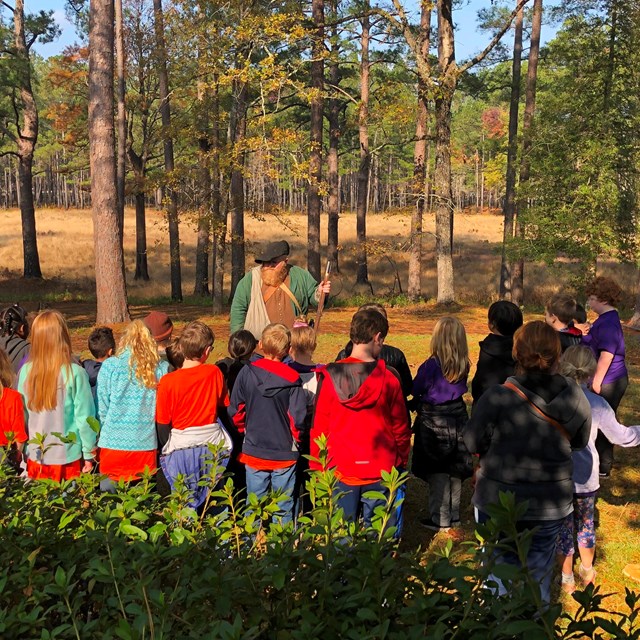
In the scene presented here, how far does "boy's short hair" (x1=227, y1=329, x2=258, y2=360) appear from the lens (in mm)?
5672

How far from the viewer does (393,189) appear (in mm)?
98625

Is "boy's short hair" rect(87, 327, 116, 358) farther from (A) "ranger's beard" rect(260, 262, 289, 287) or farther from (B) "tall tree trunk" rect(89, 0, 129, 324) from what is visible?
(B) "tall tree trunk" rect(89, 0, 129, 324)

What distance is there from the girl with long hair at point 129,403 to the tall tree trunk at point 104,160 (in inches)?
422

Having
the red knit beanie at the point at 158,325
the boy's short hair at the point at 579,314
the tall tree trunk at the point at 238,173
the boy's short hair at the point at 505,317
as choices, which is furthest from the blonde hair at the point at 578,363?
the tall tree trunk at the point at 238,173

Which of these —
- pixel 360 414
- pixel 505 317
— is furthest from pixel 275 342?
pixel 505 317

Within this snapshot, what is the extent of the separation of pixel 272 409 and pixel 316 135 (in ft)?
63.8

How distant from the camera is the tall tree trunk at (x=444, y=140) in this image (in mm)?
19797

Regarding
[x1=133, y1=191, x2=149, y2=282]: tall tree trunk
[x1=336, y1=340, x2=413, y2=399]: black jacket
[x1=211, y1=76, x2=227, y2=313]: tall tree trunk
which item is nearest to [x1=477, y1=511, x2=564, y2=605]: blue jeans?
[x1=336, y1=340, x2=413, y2=399]: black jacket

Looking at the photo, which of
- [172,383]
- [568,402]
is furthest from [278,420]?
[568,402]

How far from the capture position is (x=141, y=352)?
5055 mm

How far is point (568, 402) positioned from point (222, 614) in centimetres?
232

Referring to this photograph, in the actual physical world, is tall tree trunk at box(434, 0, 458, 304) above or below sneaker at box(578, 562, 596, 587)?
above

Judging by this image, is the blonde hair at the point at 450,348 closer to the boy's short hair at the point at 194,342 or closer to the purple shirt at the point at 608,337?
the purple shirt at the point at 608,337

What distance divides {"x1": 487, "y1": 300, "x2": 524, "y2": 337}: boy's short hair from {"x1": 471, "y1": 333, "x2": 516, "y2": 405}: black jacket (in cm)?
9
